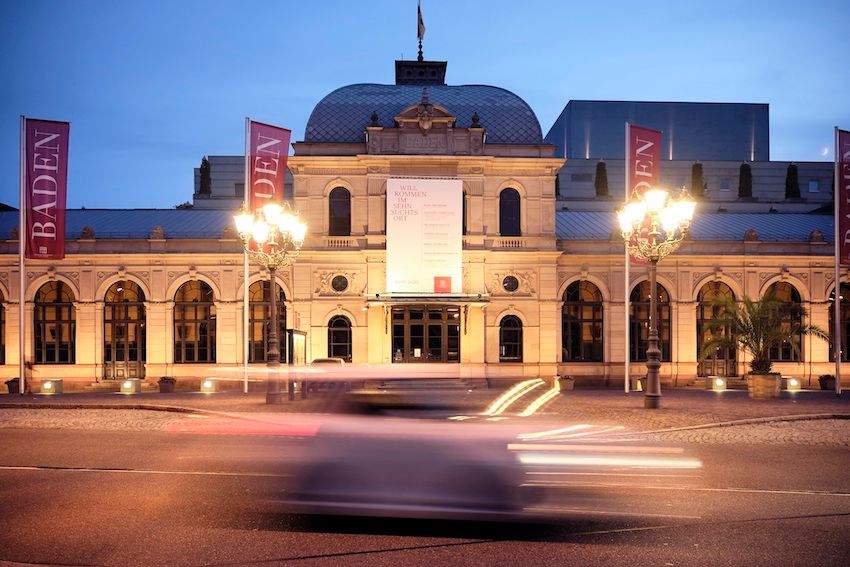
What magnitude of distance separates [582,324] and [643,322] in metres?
3.01

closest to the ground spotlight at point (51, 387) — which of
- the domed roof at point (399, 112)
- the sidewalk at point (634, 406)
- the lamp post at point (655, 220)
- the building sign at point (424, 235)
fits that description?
the sidewalk at point (634, 406)

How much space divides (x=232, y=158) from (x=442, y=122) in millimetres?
32267

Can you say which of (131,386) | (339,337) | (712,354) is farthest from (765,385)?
(131,386)

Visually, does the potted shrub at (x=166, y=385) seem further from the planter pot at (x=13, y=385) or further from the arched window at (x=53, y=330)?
the planter pot at (x=13, y=385)

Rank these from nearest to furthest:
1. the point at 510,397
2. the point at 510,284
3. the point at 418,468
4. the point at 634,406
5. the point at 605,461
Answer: the point at 418,468 → the point at 605,461 → the point at 510,397 → the point at 634,406 → the point at 510,284

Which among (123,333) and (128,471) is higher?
(123,333)

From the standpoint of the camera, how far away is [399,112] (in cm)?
3678

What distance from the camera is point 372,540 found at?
8.81 m

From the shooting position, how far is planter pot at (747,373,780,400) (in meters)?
29.2

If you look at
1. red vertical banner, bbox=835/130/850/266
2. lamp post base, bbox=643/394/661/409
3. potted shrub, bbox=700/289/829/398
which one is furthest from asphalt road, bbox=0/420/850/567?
red vertical banner, bbox=835/130/850/266

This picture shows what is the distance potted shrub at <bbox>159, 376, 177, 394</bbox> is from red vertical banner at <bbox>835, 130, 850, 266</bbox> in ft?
92.9

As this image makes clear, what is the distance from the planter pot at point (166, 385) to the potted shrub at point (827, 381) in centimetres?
2941

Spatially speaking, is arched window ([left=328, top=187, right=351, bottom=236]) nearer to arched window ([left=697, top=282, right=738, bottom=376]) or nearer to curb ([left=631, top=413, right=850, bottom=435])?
arched window ([left=697, top=282, right=738, bottom=376])

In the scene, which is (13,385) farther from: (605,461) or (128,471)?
(605,461)
